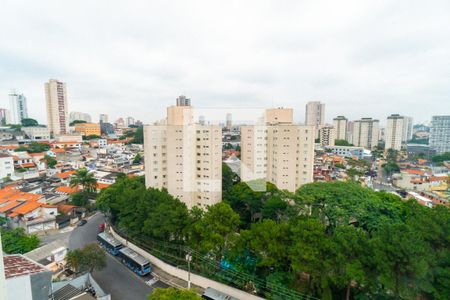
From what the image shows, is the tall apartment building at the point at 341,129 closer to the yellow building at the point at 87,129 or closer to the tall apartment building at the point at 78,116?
the yellow building at the point at 87,129

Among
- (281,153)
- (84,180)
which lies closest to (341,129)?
(281,153)

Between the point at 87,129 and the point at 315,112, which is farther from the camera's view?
the point at 315,112

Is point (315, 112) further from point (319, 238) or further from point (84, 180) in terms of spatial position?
point (319, 238)

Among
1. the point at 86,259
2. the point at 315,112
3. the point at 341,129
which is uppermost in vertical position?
the point at 315,112

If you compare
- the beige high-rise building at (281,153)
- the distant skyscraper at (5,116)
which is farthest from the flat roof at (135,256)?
the distant skyscraper at (5,116)

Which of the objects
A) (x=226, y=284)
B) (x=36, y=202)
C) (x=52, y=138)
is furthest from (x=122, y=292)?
(x=52, y=138)

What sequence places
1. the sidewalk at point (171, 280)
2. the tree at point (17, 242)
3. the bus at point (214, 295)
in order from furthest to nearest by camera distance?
the tree at point (17, 242) < the sidewalk at point (171, 280) < the bus at point (214, 295)

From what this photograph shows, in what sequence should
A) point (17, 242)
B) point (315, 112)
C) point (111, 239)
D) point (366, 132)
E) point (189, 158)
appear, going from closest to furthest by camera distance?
1. point (17, 242)
2. point (111, 239)
3. point (189, 158)
4. point (366, 132)
5. point (315, 112)
